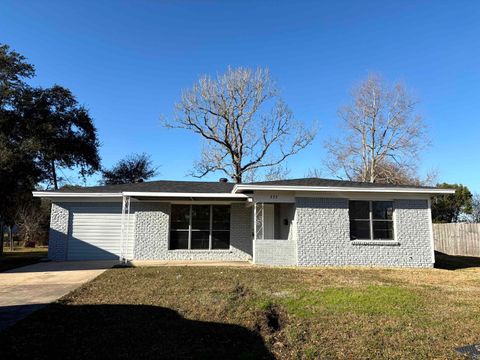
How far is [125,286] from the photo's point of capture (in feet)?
28.3

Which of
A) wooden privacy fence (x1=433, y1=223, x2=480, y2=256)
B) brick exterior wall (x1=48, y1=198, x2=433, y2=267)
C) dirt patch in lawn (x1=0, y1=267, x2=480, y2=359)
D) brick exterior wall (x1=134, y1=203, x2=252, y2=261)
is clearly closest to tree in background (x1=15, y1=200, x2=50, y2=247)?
brick exterior wall (x1=134, y1=203, x2=252, y2=261)

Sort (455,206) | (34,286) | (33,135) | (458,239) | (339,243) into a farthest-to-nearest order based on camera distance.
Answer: (455,206) → (33,135) → (458,239) → (339,243) → (34,286)

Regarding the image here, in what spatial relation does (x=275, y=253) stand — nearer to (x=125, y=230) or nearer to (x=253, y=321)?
(x=125, y=230)

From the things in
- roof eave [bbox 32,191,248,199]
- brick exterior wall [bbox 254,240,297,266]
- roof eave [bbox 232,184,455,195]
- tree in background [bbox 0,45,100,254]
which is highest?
tree in background [bbox 0,45,100,254]

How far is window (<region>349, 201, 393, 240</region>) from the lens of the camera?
1377 centimetres

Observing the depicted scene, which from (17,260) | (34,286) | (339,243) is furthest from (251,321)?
(17,260)

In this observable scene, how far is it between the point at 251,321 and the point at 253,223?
9555 mm

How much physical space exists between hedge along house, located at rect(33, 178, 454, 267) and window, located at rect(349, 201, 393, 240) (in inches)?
1.4

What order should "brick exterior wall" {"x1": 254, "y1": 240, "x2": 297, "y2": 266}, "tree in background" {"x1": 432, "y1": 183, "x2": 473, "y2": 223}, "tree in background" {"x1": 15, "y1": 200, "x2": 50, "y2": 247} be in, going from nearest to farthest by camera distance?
"brick exterior wall" {"x1": 254, "y1": 240, "x2": 297, "y2": 266}, "tree in background" {"x1": 15, "y1": 200, "x2": 50, "y2": 247}, "tree in background" {"x1": 432, "y1": 183, "x2": 473, "y2": 223}

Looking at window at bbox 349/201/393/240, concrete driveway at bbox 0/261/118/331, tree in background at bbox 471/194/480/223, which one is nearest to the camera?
concrete driveway at bbox 0/261/118/331

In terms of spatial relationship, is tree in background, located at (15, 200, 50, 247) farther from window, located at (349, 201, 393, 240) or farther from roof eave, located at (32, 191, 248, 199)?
window, located at (349, 201, 393, 240)

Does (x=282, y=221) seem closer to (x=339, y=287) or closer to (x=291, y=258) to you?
(x=291, y=258)

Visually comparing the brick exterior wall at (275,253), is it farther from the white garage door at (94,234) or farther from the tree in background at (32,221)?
the tree in background at (32,221)

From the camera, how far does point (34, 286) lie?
28.9 feet
